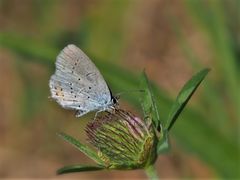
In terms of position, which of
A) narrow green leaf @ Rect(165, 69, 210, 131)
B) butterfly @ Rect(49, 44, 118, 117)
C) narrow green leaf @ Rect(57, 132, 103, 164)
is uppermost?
narrow green leaf @ Rect(165, 69, 210, 131)

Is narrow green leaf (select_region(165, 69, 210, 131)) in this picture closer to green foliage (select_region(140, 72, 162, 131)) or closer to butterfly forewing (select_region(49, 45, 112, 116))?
green foliage (select_region(140, 72, 162, 131))

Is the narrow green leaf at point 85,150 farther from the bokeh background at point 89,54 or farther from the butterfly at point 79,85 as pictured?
the bokeh background at point 89,54

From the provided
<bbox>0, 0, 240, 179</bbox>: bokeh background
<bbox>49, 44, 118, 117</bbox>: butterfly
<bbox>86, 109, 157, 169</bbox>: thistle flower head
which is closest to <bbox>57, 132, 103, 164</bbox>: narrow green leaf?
<bbox>86, 109, 157, 169</bbox>: thistle flower head

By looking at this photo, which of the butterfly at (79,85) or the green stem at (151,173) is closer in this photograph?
the green stem at (151,173)

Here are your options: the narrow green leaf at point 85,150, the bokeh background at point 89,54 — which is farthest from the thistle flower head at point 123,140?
the bokeh background at point 89,54

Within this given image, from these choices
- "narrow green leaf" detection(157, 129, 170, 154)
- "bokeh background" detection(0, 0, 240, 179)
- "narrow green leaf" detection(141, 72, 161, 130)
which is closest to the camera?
"narrow green leaf" detection(157, 129, 170, 154)

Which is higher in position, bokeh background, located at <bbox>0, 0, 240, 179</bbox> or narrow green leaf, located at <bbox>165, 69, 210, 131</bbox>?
narrow green leaf, located at <bbox>165, 69, 210, 131</bbox>

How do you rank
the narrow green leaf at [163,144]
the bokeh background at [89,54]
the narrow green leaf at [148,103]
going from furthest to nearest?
the bokeh background at [89,54] < the narrow green leaf at [148,103] < the narrow green leaf at [163,144]
